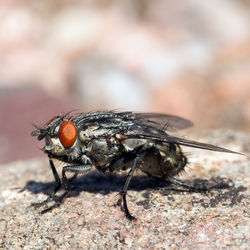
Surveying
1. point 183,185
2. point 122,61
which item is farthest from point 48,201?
point 122,61

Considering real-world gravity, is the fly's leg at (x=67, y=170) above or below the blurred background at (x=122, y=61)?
below

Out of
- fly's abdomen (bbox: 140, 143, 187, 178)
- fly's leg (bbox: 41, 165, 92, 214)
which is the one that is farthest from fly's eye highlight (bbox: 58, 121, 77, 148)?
fly's abdomen (bbox: 140, 143, 187, 178)

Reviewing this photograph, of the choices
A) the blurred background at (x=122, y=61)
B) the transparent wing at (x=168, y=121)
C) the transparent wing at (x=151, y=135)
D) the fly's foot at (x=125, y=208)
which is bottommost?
the fly's foot at (x=125, y=208)

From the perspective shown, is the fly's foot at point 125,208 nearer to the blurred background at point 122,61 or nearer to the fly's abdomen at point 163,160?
the fly's abdomen at point 163,160

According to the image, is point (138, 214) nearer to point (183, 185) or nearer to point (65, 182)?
point (183, 185)

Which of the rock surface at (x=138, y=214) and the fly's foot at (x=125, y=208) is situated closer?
the rock surface at (x=138, y=214)

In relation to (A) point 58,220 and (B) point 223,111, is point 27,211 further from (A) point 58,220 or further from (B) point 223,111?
(B) point 223,111

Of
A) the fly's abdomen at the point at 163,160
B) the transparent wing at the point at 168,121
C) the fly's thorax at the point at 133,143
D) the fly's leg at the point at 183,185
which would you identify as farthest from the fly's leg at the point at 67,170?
the transparent wing at the point at 168,121
